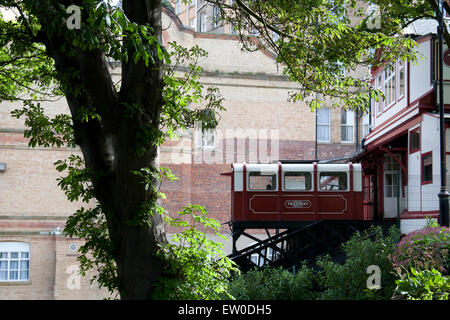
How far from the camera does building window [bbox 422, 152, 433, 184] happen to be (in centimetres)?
1795

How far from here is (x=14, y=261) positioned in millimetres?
28000

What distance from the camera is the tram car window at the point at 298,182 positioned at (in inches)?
893

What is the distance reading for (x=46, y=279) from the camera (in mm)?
28266

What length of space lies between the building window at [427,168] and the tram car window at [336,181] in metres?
4.44

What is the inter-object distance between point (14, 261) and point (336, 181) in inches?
612

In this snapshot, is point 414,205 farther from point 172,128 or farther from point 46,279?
point 46,279

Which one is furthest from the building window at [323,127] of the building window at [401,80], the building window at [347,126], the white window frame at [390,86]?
the building window at [401,80]

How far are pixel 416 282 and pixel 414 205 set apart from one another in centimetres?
1262

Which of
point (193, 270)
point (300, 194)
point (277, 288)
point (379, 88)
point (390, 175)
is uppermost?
point (379, 88)

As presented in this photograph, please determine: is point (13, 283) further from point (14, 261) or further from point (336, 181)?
point (336, 181)

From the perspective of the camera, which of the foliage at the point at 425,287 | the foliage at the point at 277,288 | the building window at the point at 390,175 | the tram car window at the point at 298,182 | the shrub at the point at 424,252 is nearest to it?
the foliage at the point at 425,287

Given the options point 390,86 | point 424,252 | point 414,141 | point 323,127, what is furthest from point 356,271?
point 323,127

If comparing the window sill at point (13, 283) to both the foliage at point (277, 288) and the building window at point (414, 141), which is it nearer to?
the foliage at point (277, 288)
